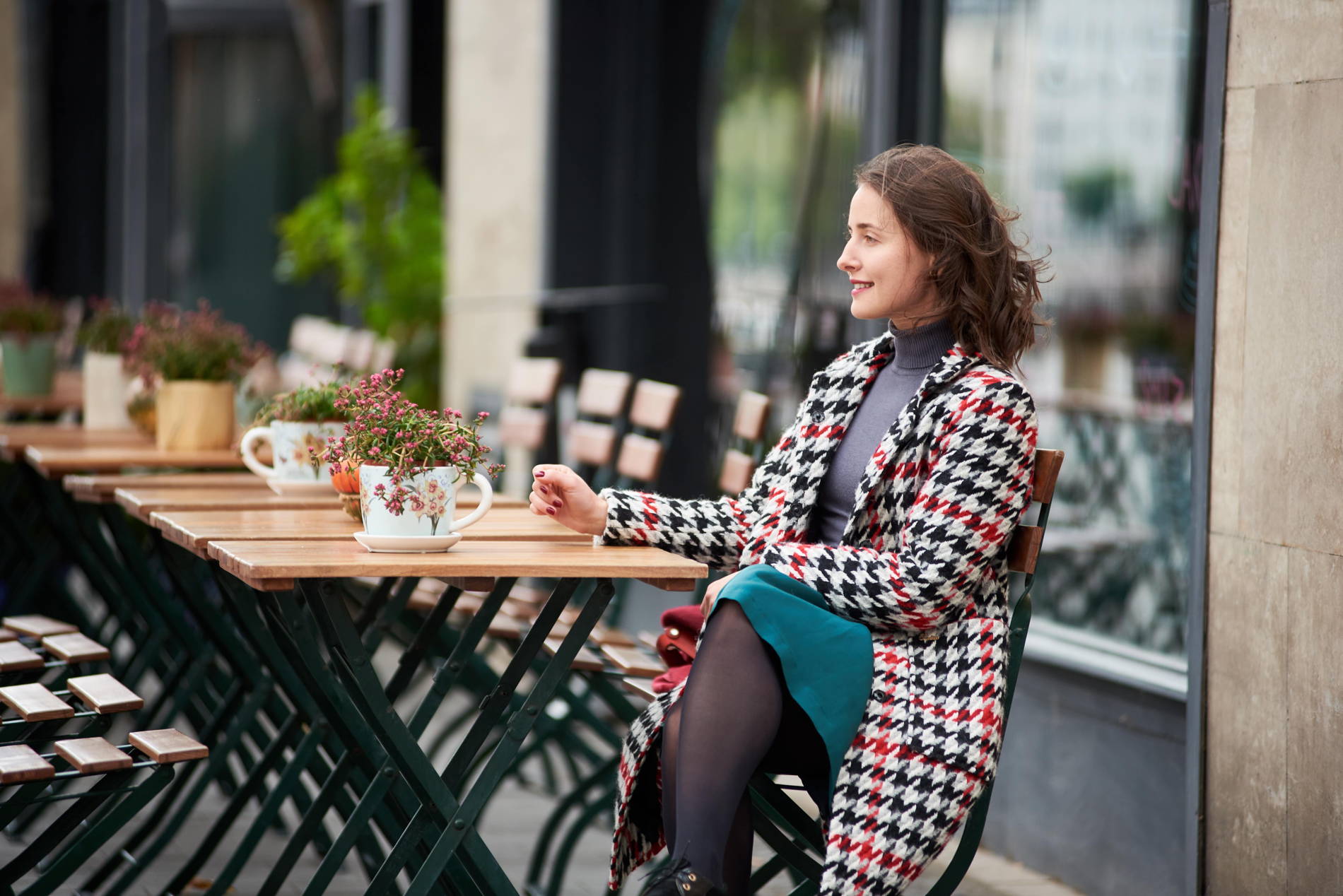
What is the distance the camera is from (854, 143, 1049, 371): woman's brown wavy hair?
270 cm

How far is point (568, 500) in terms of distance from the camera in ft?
9.19

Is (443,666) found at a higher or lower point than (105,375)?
lower

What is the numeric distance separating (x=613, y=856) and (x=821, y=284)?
2.97m

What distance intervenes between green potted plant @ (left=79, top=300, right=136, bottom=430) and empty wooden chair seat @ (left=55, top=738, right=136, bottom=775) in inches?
78.0

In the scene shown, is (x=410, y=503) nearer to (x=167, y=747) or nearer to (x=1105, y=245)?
(x=167, y=747)

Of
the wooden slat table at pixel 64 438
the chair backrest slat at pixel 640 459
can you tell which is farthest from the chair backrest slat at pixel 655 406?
the wooden slat table at pixel 64 438

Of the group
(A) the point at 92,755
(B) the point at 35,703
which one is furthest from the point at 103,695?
(A) the point at 92,755

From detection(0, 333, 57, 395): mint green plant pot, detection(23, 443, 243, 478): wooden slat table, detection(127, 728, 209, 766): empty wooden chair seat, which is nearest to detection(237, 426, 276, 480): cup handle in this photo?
detection(23, 443, 243, 478): wooden slat table

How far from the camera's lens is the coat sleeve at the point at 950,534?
2.52m

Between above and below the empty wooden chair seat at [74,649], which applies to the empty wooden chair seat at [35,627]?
below

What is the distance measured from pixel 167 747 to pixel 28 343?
2843mm

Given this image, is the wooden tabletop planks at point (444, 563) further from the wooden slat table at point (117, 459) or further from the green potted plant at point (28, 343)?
the green potted plant at point (28, 343)

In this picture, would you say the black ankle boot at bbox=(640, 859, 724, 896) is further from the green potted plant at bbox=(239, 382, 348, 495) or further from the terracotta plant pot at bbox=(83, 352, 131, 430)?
the terracotta plant pot at bbox=(83, 352, 131, 430)

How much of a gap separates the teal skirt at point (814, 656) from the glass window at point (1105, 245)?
5.73ft
